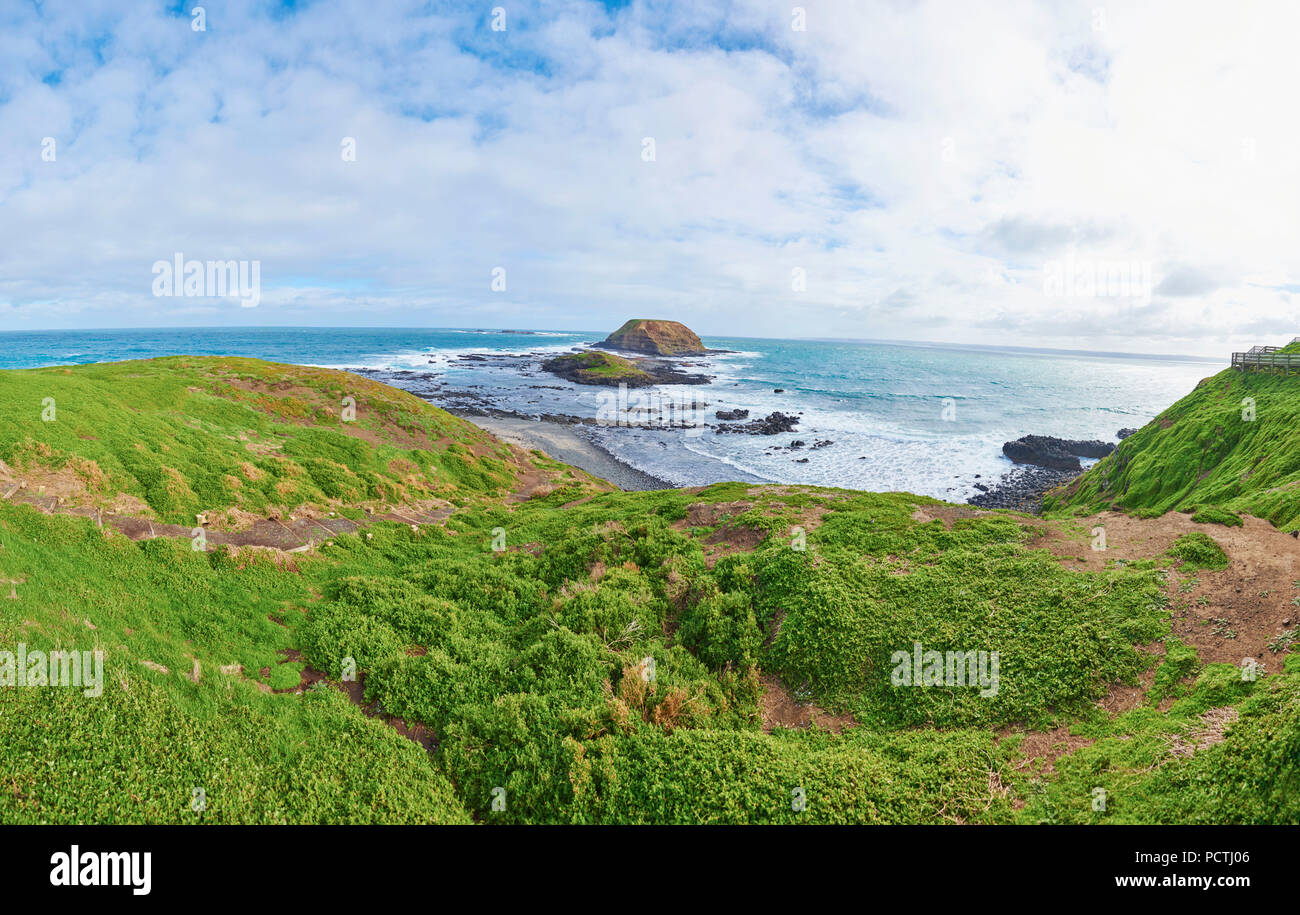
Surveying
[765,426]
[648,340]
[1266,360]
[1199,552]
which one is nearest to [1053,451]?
[1266,360]

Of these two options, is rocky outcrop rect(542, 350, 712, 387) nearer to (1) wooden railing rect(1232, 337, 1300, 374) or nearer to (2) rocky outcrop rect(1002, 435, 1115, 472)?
(2) rocky outcrop rect(1002, 435, 1115, 472)

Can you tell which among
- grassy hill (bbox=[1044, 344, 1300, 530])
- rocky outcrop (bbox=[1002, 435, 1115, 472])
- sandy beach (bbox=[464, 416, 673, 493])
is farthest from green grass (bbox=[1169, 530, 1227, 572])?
rocky outcrop (bbox=[1002, 435, 1115, 472])

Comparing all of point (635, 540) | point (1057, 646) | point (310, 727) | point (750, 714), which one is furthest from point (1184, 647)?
point (310, 727)

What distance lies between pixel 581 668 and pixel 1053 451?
65.1 metres

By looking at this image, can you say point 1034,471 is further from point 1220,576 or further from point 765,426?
point 1220,576

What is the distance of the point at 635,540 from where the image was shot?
18828 mm

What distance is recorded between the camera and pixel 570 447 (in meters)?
57.4

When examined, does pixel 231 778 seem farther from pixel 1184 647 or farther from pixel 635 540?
pixel 1184 647

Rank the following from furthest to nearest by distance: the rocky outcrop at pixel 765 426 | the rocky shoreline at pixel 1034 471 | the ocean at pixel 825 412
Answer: the rocky outcrop at pixel 765 426 < the ocean at pixel 825 412 < the rocky shoreline at pixel 1034 471

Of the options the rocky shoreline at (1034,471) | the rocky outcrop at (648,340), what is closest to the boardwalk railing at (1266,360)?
the rocky shoreline at (1034,471)

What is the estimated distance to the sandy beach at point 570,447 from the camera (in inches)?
1868

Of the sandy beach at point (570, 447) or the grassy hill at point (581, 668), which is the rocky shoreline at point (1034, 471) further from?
the grassy hill at point (581, 668)

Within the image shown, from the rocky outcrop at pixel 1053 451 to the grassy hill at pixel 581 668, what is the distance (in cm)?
4669
